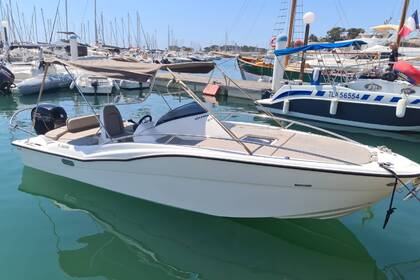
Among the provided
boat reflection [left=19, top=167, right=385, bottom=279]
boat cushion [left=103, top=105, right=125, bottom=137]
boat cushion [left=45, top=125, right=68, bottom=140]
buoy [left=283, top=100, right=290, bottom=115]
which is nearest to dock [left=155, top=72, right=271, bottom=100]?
buoy [left=283, top=100, right=290, bottom=115]

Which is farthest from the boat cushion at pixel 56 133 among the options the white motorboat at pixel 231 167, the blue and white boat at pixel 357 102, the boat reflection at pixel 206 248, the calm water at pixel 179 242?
the blue and white boat at pixel 357 102

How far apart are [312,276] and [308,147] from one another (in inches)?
64.5

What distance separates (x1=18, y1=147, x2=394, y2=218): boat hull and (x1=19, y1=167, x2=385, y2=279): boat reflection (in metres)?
0.40

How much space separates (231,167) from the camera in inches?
161

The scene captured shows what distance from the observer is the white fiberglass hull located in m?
3.92

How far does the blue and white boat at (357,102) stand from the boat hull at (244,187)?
6400 mm

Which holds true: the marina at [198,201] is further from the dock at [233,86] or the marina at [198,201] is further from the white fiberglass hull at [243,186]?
the dock at [233,86]

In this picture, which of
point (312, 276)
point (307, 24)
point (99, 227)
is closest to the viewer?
point (312, 276)

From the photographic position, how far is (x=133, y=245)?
4500mm

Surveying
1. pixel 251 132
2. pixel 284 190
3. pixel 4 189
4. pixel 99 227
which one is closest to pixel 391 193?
pixel 284 190

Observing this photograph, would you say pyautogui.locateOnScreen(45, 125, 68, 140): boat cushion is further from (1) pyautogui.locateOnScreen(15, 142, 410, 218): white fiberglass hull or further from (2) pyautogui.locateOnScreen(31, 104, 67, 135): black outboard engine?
(1) pyautogui.locateOnScreen(15, 142, 410, 218): white fiberglass hull

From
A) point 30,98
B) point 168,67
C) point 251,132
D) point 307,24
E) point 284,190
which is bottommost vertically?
point 30,98

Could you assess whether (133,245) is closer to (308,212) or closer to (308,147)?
(308,212)

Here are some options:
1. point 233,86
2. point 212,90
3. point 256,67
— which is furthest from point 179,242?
point 256,67
